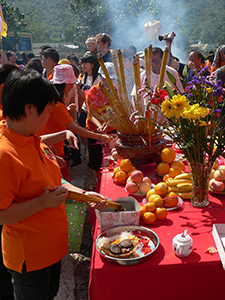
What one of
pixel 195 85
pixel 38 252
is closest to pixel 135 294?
pixel 38 252

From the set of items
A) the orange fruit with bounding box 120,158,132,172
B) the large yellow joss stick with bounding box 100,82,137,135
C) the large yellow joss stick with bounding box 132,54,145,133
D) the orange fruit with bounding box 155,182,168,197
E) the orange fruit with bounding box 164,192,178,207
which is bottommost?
the orange fruit with bounding box 164,192,178,207

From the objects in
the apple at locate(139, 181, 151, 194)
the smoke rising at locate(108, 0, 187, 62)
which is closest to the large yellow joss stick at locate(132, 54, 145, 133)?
the apple at locate(139, 181, 151, 194)

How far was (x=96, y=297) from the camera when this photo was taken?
110cm

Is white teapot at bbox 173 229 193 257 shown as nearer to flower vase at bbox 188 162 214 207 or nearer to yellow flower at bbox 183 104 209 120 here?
flower vase at bbox 188 162 214 207

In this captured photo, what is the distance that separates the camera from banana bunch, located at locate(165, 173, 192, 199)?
62.2 inches

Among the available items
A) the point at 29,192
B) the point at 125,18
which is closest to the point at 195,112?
the point at 29,192

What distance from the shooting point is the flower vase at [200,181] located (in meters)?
1.38

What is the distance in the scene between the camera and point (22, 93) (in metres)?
1.00

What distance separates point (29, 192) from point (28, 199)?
0.03 meters

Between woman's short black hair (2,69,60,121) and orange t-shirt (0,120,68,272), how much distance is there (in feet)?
0.31

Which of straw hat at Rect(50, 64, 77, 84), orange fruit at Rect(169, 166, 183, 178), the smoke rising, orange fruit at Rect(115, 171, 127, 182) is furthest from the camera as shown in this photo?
the smoke rising

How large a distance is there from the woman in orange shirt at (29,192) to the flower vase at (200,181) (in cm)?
71

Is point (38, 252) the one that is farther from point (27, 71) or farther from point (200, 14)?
point (200, 14)

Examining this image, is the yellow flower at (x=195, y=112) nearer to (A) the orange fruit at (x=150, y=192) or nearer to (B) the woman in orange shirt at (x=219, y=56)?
(A) the orange fruit at (x=150, y=192)
